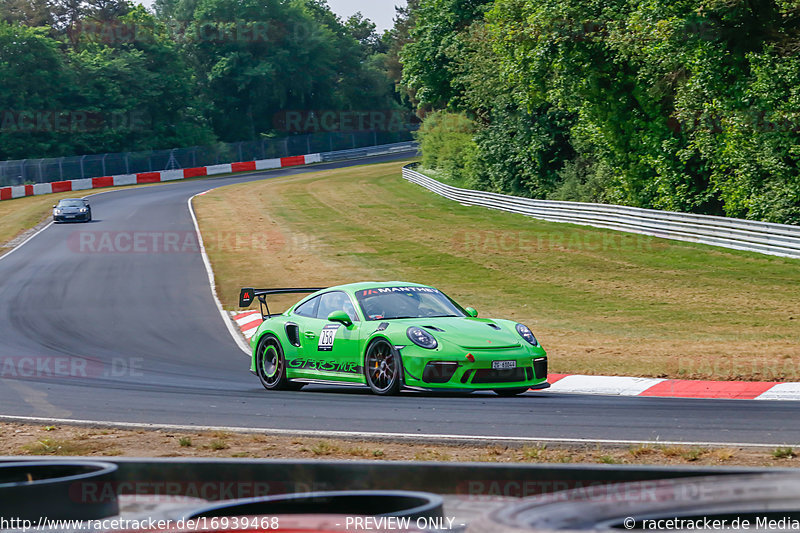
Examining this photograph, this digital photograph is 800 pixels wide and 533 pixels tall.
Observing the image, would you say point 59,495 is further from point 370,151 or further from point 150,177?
point 370,151

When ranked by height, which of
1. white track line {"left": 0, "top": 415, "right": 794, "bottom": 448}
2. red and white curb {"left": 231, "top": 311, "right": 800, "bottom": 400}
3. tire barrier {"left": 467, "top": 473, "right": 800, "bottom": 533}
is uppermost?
tire barrier {"left": 467, "top": 473, "right": 800, "bottom": 533}

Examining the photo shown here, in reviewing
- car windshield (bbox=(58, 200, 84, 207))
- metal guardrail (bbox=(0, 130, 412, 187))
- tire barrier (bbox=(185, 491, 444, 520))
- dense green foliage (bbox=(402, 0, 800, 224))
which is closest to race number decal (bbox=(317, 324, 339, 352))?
tire barrier (bbox=(185, 491, 444, 520))

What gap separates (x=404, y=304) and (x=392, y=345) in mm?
1157

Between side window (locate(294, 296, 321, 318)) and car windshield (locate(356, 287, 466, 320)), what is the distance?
69cm

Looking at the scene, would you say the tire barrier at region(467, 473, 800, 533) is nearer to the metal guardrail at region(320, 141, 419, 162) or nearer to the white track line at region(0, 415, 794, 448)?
the white track line at region(0, 415, 794, 448)

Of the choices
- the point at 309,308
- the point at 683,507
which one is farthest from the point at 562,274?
the point at 683,507

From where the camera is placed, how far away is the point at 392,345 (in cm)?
1077

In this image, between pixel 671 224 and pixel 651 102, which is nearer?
pixel 671 224

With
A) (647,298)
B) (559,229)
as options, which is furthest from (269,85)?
(647,298)

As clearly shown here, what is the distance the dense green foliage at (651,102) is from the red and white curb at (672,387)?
A: 51.7ft

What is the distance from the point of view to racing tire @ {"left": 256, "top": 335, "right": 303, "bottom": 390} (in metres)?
12.2

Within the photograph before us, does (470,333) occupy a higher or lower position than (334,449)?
higher

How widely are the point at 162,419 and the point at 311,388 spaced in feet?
10.2

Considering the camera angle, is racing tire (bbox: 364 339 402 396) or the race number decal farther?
the race number decal
